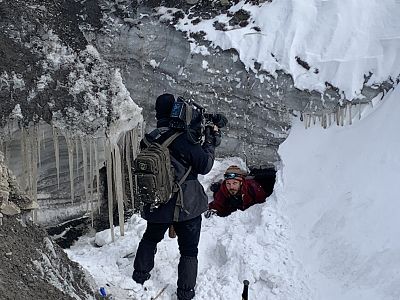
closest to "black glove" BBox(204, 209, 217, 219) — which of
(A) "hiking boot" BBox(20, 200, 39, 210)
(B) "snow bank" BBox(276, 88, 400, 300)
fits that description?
(B) "snow bank" BBox(276, 88, 400, 300)

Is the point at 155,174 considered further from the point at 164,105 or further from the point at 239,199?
the point at 239,199

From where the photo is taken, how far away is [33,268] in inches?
161

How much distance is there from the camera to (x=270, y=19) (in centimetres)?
795

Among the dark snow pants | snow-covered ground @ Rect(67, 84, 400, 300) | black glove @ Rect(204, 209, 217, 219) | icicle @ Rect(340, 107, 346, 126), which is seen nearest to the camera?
the dark snow pants

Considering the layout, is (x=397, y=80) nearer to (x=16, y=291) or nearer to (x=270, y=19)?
(x=270, y=19)

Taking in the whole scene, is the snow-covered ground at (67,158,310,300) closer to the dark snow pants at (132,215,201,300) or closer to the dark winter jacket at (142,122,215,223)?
the dark snow pants at (132,215,201,300)

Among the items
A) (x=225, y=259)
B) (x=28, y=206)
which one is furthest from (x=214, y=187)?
(x=28, y=206)

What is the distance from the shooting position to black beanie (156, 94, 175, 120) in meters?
4.89

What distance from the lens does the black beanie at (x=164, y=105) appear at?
4.89m

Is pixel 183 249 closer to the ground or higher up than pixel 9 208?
closer to the ground

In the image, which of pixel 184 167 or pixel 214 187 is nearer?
pixel 184 167

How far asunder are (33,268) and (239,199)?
3597 mm

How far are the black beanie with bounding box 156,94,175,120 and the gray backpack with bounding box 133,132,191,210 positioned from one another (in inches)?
11.6

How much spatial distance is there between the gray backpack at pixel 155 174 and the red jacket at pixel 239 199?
2.49 meters
